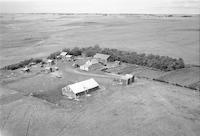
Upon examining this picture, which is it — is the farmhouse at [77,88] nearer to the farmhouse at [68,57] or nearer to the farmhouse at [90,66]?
the farmhouse at [90,66]

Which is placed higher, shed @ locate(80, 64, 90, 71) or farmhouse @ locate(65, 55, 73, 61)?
farmhouse @ locate(65, 55, 73, 61)

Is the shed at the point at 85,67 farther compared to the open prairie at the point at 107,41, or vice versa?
the open prairie at the point at 107,41

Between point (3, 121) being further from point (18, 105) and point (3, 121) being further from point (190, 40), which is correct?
point (190, 40)

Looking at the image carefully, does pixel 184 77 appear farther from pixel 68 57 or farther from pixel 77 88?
pixel 68 57

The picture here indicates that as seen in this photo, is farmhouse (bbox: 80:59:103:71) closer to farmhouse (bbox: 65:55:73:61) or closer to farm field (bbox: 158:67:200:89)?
farmhouse (bbox: 65:55:73:61)

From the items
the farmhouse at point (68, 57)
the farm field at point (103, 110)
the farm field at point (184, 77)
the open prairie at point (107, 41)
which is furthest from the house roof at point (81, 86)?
the open prairie at point (107, 41)

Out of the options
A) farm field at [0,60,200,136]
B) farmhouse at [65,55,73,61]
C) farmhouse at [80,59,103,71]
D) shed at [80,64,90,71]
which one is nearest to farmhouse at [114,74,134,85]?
farm field at [0,60,200,136]

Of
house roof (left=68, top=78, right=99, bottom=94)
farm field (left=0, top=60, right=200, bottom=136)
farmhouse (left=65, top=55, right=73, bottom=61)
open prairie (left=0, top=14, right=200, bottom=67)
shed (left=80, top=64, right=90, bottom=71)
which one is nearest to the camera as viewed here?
farm field (left=0, top=60, right=200, bottom=136)
